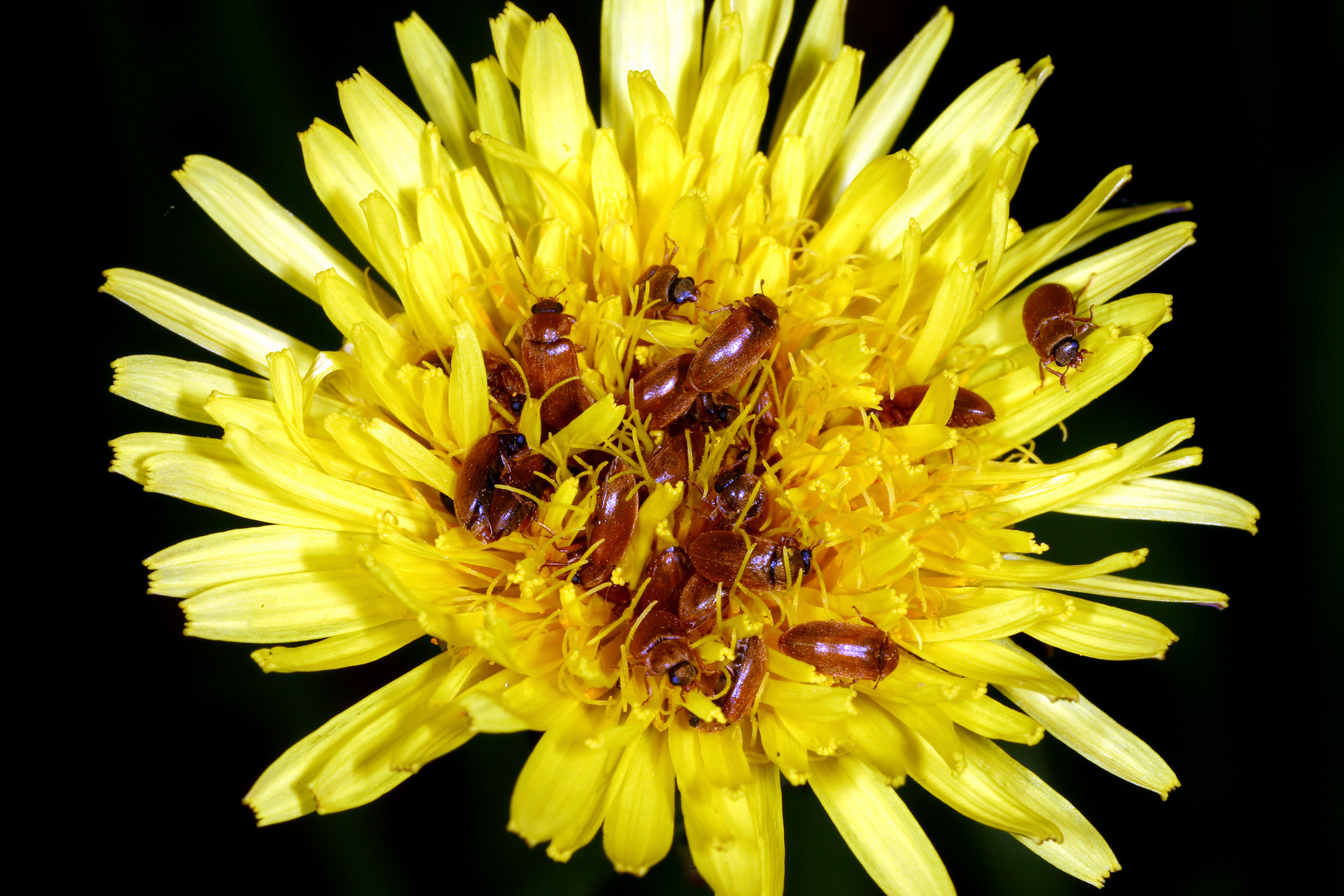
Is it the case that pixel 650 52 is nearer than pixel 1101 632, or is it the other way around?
pixel 1101 632

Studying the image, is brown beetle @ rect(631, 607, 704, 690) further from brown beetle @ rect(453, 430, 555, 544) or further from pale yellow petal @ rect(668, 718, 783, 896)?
brown beetle @ rect(453, 430, 555, 544)

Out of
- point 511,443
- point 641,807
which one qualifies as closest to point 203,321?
point 511,443

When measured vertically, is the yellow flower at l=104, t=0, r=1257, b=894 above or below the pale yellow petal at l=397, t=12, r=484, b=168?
below

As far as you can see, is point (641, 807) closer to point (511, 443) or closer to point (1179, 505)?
point (511, 443)

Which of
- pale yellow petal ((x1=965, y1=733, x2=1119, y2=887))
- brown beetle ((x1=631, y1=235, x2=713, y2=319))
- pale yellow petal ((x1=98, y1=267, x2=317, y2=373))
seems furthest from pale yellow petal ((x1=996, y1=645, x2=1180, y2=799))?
pale yellow petal ((x1=98, y1=267, x2=317, y2=373))

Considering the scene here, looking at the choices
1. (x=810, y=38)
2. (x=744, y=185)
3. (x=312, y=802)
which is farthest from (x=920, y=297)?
(x=312, y=802)

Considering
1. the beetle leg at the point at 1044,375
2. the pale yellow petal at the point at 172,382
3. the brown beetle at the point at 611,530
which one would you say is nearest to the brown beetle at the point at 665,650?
the brown beetle at the point at 611,530

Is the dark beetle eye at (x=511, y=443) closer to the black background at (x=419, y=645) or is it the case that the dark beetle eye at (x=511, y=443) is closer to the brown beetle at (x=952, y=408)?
the brown beetle at (x=952, y=408)
